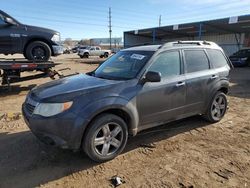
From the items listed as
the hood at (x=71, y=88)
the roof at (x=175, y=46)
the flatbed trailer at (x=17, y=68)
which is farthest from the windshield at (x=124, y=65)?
the flatbed trailer at (x=17, y=68)

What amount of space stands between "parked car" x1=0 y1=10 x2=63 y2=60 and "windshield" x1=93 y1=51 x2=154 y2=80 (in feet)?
16.5

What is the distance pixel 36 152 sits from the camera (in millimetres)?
4465

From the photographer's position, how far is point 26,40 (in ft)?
30.6

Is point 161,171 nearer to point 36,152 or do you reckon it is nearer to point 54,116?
point 54,116

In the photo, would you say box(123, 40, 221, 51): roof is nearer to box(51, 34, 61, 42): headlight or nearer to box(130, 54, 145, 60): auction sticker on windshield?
box(130, 54, 145, 60): auction sticker on windshield

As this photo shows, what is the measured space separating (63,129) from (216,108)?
12.2 feet

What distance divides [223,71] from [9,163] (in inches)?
184

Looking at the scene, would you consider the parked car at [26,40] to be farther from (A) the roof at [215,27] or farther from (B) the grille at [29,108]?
(A) the roof at [215,27]

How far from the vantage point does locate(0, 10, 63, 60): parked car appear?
915 centimetres

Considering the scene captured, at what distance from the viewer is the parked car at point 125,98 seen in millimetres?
3697

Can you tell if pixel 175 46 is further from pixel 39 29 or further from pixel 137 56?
pixel 39 29

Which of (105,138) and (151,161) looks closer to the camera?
(105,138)

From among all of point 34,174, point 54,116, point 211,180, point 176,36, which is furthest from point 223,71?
point 176,36

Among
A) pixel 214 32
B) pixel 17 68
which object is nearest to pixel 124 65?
pixel 17 68
